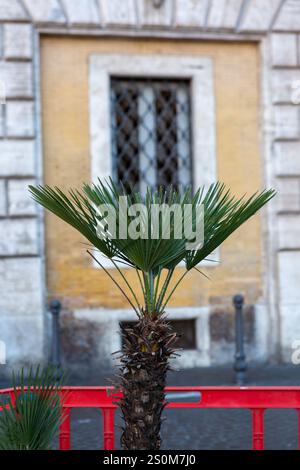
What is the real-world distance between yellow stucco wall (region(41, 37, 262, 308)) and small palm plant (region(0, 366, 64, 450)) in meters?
6.11

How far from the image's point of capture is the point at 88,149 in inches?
365

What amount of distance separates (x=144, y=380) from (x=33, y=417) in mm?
441

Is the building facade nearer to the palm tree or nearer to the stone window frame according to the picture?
the stone window frame

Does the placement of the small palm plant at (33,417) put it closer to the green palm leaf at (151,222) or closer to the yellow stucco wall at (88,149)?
the green palm leaf at (151,222)

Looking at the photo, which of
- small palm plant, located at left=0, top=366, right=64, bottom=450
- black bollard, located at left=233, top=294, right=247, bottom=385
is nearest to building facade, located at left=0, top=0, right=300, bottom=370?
black bollard, located at left=233, top=294, right=247, bottom=385

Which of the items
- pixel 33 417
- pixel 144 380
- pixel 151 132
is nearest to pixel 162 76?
pixel 151 132

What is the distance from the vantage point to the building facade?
349 inches

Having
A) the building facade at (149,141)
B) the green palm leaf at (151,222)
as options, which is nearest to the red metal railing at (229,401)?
the green palm leaf at (151,222)

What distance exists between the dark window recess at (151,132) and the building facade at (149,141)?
0.02 meters

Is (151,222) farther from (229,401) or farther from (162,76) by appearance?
(162,76)

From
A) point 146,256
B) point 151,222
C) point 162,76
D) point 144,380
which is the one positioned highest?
point 162,76

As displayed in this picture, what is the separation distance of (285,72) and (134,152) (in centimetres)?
210

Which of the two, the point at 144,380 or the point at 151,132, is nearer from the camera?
the point at 144,380

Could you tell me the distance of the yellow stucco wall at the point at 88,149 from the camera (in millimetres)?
9172
